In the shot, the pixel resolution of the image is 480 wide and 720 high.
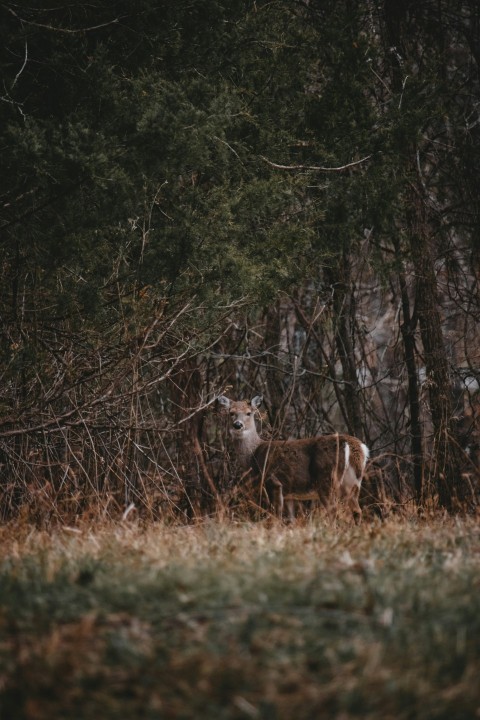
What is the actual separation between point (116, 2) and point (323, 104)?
2.59 metres

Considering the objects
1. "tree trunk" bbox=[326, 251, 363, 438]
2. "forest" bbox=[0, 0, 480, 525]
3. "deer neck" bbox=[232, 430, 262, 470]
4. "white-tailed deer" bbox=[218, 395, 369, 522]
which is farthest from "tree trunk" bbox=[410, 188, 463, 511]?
"deer neck" bbox=[232, 430, 262, 470]

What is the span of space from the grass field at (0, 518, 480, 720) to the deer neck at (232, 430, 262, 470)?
17.1 feet

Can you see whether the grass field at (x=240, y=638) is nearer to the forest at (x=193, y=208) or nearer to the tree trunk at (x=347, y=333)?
the forest at (x=193, y=208)

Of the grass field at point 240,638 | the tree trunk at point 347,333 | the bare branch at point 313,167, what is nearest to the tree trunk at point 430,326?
the tree trunk at point 347,333

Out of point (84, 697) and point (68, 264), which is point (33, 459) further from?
point (84, 697)

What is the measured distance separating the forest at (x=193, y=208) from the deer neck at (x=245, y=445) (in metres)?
0.67

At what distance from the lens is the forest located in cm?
596

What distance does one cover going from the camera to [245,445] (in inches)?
359

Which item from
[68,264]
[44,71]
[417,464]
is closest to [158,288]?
[68,264]

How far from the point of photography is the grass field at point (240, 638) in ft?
7.90

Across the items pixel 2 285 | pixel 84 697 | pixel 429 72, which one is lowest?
pixel 84 697

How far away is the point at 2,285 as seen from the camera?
279 inches

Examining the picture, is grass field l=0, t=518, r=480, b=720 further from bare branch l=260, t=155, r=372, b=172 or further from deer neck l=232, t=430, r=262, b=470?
deer neck l=232, t=430, r=262, b=470

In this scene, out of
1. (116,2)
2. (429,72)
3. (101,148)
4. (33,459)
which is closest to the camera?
(101,148)
